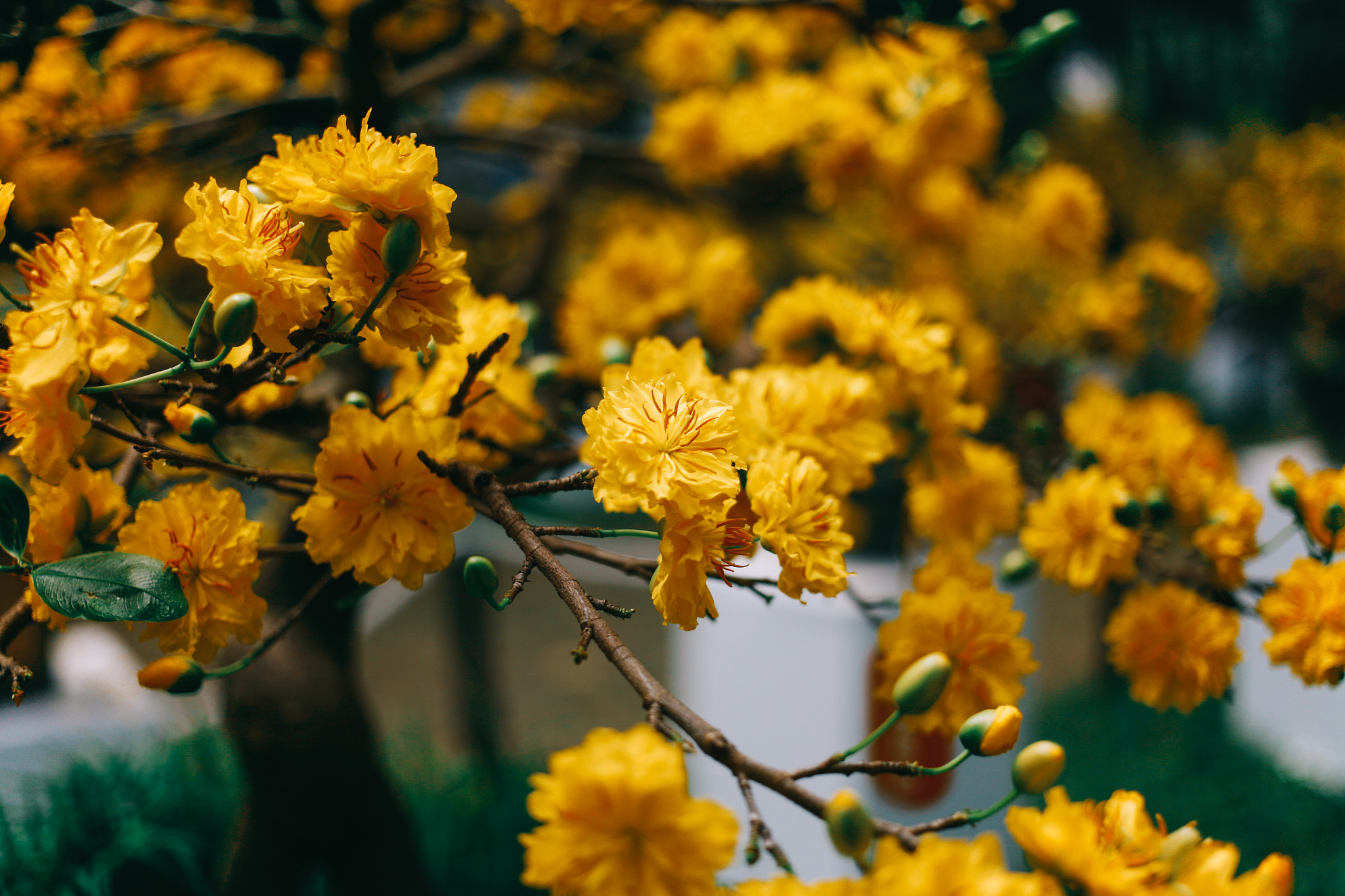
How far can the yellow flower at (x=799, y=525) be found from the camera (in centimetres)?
52

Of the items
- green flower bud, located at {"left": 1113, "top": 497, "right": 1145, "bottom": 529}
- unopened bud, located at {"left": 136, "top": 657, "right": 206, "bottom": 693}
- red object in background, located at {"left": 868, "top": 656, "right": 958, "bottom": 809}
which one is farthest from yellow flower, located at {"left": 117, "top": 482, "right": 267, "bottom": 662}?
green flower bud, located at {"left": 1113, "top": 497, "right": 1145, "bottom": 529}

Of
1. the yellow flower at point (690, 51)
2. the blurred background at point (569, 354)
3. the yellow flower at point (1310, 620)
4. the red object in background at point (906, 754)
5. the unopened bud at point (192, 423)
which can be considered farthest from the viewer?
the yellow flower at point (690, 51)

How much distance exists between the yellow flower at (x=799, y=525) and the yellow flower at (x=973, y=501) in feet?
1.33

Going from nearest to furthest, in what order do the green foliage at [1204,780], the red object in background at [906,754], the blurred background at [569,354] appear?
the blurred background at [569,354], the red object in background at [906,754], the green foliage at [1204,780]

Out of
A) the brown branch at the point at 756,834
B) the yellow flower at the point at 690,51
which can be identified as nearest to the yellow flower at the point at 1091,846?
the brown branch at the point at 756,834

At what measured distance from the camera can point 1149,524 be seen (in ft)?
2.68

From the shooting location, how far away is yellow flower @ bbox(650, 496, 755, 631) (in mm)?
478

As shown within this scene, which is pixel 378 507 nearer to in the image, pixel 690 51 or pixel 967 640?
pixel 967 640

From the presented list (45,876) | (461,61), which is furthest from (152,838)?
(461,61)

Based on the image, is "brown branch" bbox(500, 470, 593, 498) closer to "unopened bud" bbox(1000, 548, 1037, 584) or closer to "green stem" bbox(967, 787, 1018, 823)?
"green stem" bbox(967, 787, 1018, 823)

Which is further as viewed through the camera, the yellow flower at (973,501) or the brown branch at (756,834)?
the yellow flower at (973,501)

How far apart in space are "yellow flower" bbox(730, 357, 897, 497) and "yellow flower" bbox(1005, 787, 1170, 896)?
0.97 ft

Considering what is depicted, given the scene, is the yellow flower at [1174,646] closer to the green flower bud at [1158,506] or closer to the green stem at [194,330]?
the green flower bud at [1158,506]

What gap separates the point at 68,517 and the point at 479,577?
30 cm
